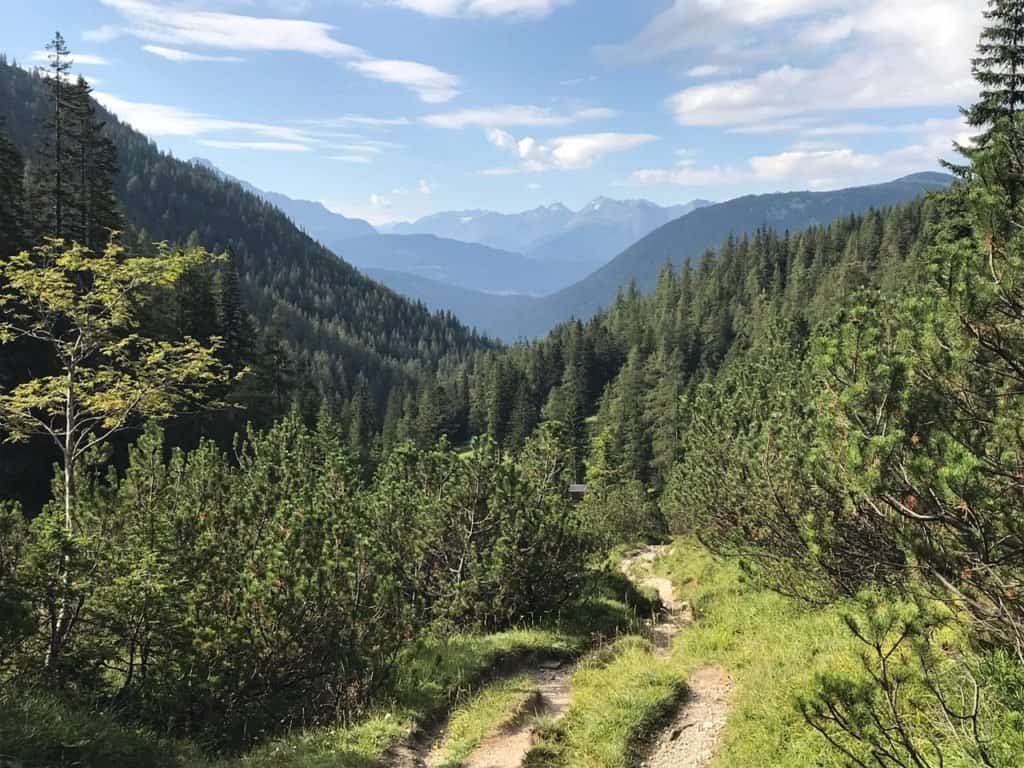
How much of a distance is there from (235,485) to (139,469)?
179cm

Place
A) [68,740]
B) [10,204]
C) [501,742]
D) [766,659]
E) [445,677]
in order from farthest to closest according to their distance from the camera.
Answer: [10,204] < [445,677] < [766,659] < [501,742] < [68,740]

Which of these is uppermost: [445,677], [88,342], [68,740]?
[88,342]

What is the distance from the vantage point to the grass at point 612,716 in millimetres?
8562

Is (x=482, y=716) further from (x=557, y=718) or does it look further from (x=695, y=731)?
(x=695, y=731)

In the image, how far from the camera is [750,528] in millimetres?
14086

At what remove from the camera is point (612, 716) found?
9289 millimetres

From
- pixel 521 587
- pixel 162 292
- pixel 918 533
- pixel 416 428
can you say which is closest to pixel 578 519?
pixel 521 587

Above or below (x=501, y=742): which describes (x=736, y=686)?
above

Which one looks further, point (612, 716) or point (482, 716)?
point (482, 716)

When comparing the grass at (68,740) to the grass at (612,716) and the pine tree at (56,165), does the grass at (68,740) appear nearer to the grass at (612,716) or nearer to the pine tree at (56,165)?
the grass at (612,716)

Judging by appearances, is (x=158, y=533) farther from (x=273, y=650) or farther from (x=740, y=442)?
(x=740, y=442)

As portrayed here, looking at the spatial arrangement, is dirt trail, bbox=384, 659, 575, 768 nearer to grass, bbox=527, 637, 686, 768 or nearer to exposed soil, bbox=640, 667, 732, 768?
grass, bbox=527, 637, 686, 768

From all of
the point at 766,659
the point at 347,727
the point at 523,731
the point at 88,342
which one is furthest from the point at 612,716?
the point at 88,342

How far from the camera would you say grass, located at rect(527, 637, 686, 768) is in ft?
28.1
